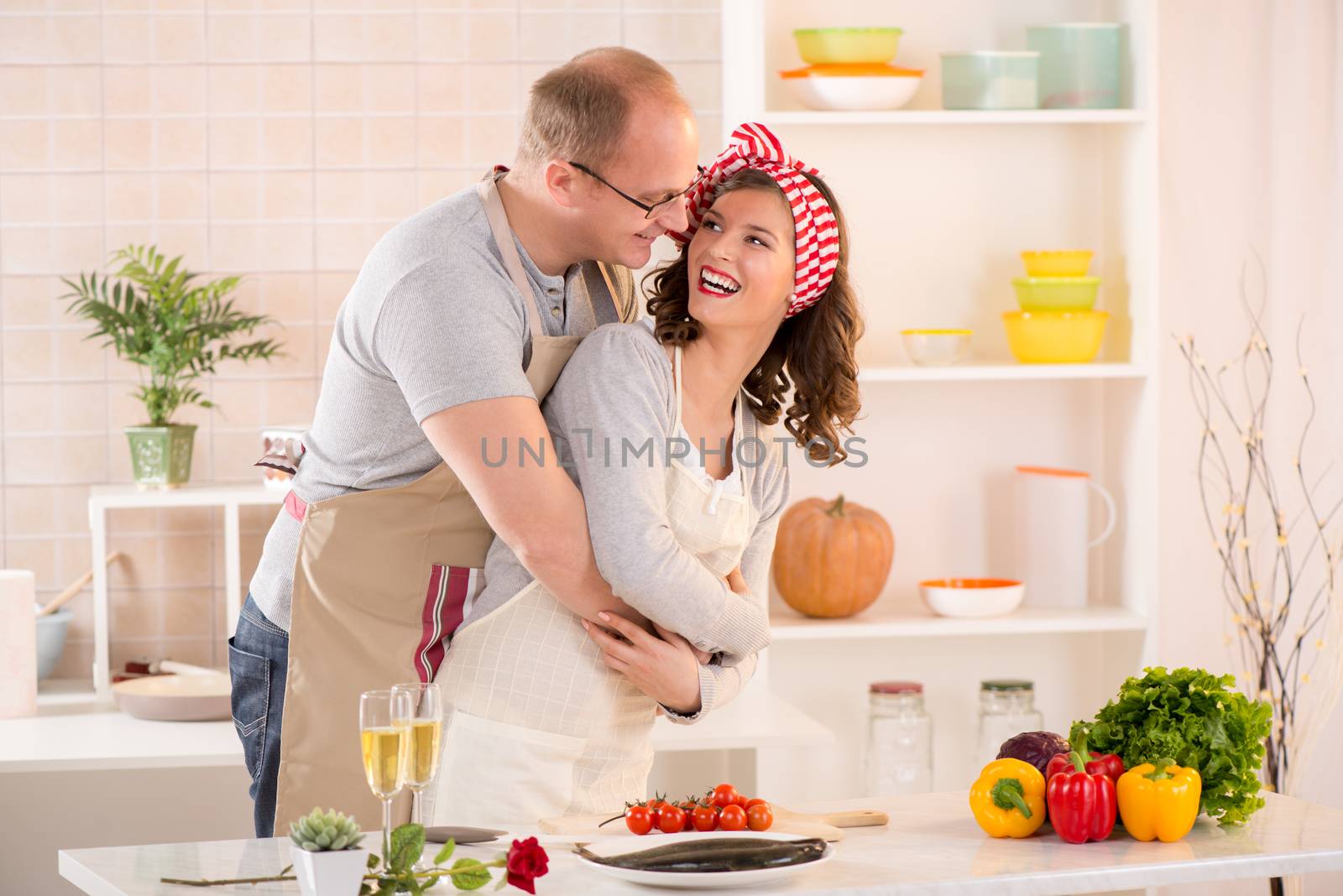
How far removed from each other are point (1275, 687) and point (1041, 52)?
57.0 inches

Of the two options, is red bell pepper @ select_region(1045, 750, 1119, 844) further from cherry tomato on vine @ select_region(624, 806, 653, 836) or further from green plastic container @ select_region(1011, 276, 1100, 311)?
green plastic container @ select_region(1011, 276, 1100, 311)

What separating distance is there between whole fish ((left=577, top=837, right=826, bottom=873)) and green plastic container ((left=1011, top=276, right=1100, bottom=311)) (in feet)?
5.83

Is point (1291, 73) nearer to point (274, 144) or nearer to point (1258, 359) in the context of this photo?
point (1258, 359)

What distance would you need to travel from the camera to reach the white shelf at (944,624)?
2.98 metres

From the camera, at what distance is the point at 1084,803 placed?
5.19 ft

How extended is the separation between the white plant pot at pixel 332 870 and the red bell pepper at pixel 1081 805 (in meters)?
0.75

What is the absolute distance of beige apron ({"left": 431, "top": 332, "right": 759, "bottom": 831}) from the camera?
1.90m

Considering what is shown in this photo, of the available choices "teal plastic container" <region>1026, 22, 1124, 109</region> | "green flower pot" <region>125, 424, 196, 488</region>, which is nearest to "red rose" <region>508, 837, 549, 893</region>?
"green flower pot" <region>125, 424, 196, 488</region>

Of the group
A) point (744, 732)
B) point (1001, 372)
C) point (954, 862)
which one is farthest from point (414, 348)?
point (1001, 372)

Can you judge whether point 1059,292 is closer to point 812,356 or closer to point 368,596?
point 812,356

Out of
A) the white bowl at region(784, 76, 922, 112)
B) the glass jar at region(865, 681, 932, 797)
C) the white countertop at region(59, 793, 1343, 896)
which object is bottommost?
the glass jar at region(865, 681, 932, 797)

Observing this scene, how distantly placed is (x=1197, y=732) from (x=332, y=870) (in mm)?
963

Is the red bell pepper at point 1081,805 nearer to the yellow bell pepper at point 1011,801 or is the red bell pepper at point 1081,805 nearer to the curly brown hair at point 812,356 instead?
the yellow bell pepper at point 1011,801

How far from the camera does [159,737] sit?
272 cm
